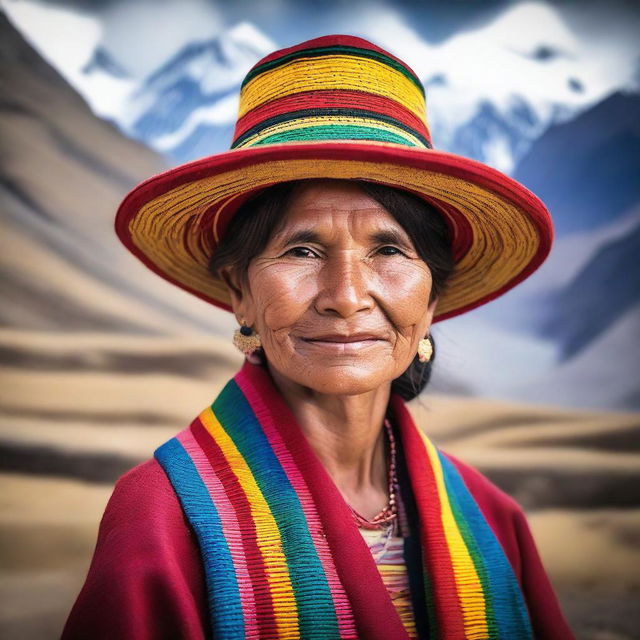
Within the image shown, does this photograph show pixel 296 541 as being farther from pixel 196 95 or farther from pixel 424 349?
pixel 196 95

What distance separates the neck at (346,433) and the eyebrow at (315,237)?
0.34m

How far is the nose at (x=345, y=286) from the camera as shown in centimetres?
143

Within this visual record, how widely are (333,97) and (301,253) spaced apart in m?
0.31

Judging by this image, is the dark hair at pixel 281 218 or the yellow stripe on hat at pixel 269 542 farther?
the dark hair at pixel 281 218

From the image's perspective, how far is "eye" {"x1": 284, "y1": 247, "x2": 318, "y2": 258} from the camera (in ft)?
4.90

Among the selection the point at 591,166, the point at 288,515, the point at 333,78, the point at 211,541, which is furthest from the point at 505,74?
the point at 211,541

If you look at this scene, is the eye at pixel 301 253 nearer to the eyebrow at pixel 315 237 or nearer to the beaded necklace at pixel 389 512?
the eyebrow at pixel 315 237

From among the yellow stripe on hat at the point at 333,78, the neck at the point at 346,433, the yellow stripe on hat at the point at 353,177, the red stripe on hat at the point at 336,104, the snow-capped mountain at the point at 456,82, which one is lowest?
the neck at the point at 346,433

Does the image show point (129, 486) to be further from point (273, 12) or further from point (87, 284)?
point (273, 12)

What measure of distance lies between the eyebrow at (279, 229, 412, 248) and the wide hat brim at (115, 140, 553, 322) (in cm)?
10

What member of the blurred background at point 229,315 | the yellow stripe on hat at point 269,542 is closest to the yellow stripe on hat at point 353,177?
the yellow stripe on hat at point 269,542

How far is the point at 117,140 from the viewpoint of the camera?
129 inches

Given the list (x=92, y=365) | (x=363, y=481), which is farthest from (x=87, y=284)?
(x=363, y=481)

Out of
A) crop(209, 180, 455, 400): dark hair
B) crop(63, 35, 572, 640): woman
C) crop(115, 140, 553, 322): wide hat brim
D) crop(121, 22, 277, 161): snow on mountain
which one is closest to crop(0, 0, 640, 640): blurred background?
crop(121, 22, 277, 161): snow on mountain
